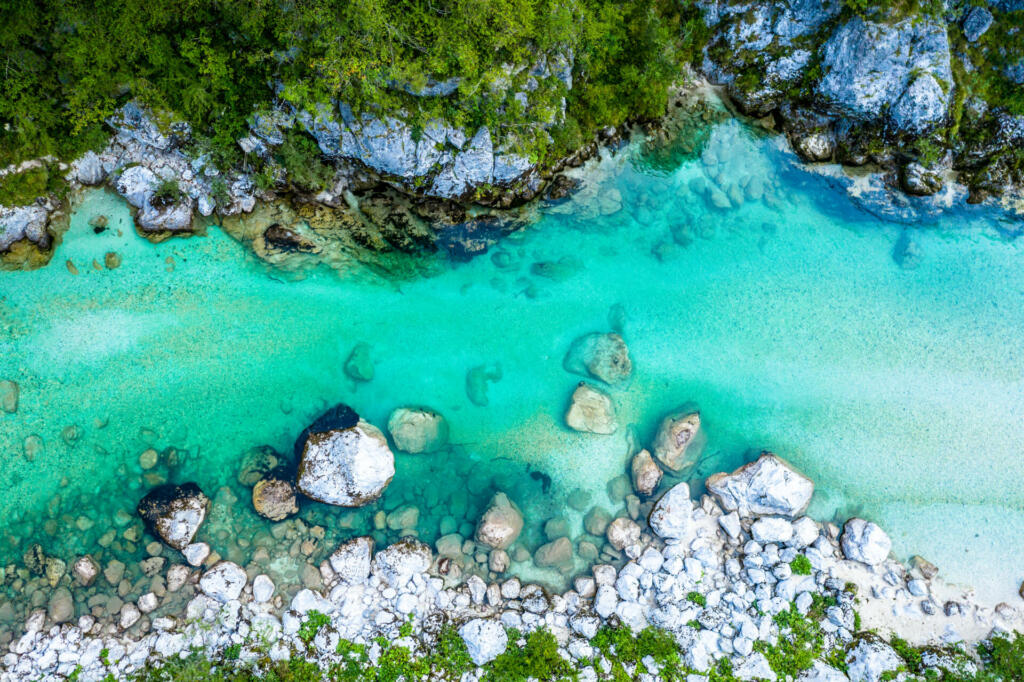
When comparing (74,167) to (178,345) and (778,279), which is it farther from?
(778,279)

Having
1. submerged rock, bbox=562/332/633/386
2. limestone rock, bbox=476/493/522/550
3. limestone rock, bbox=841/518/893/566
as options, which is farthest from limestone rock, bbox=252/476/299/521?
limestone rock, bbox=841/518/893/566

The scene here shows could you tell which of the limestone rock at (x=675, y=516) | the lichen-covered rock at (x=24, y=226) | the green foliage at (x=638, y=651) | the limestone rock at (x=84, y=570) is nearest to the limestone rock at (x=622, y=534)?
the limestone rock at (x=675, y=516)

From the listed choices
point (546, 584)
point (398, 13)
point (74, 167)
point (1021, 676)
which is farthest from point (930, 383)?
point (74, 167)

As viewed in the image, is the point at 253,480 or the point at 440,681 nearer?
the point at 440,681

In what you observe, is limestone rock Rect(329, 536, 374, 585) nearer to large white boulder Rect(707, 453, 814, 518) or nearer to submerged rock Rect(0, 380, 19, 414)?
submerged rock Rect(0, 380, 19, 414)

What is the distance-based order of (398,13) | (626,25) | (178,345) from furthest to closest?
(178,345)
(626,25)
(398,13)

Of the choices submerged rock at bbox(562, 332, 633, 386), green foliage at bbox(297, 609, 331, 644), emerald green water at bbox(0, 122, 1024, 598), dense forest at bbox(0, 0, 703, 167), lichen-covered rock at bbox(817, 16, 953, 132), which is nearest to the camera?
dense forest at bbox(0, 0, 703, 167)

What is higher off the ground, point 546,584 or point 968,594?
point 968,594
